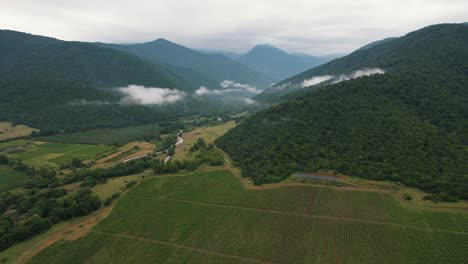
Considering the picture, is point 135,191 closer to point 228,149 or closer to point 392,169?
point 228,149

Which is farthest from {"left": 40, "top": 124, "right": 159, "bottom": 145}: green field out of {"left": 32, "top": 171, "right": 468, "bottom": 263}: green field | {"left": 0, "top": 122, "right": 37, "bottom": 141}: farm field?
{"left": 32, "top": 171, "right": 468, "bottom": 263}: green field

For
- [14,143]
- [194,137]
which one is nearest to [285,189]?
[194,137]

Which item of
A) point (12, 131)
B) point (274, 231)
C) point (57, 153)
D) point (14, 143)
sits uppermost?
point (12, 131)

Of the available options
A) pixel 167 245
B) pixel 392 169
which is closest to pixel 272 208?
pixel 167 245

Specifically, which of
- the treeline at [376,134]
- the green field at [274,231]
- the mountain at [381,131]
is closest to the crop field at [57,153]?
the green field at [274,231]

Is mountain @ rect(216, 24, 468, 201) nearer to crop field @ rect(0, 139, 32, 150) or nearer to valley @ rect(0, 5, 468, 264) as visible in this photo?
valley @ rect(0, 5, 468, 264)

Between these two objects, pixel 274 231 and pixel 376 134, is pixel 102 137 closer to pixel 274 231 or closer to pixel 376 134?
pixel 274 231
